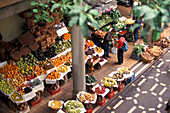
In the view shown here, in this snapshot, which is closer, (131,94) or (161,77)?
(131,94)

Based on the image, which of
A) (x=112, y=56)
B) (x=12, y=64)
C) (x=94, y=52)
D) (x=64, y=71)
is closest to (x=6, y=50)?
(x=12, y=64)

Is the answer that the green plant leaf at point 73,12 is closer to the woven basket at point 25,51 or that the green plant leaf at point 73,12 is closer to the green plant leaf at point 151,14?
the green plant leaf at point 151,14

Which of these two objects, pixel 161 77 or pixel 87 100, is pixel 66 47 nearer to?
pixel 87 100

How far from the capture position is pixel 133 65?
435 inches

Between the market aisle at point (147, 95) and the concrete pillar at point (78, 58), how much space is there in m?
1.42

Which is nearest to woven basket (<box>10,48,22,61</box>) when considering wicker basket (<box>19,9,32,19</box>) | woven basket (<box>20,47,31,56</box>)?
woven basket (<box>20,47,31,56</box>)

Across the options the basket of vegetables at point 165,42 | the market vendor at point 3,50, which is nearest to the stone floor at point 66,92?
the market vendor at point 3,50

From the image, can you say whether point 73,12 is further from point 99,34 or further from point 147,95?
point 99,34

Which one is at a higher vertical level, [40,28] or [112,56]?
[40,28]

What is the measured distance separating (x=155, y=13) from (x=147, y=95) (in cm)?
674

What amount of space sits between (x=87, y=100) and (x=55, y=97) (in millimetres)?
1685

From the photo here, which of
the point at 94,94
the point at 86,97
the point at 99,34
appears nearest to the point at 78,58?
the point at 86,97

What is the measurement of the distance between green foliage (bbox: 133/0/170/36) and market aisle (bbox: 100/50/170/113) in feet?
19.3

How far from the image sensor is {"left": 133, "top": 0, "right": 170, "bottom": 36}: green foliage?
3.09 m
